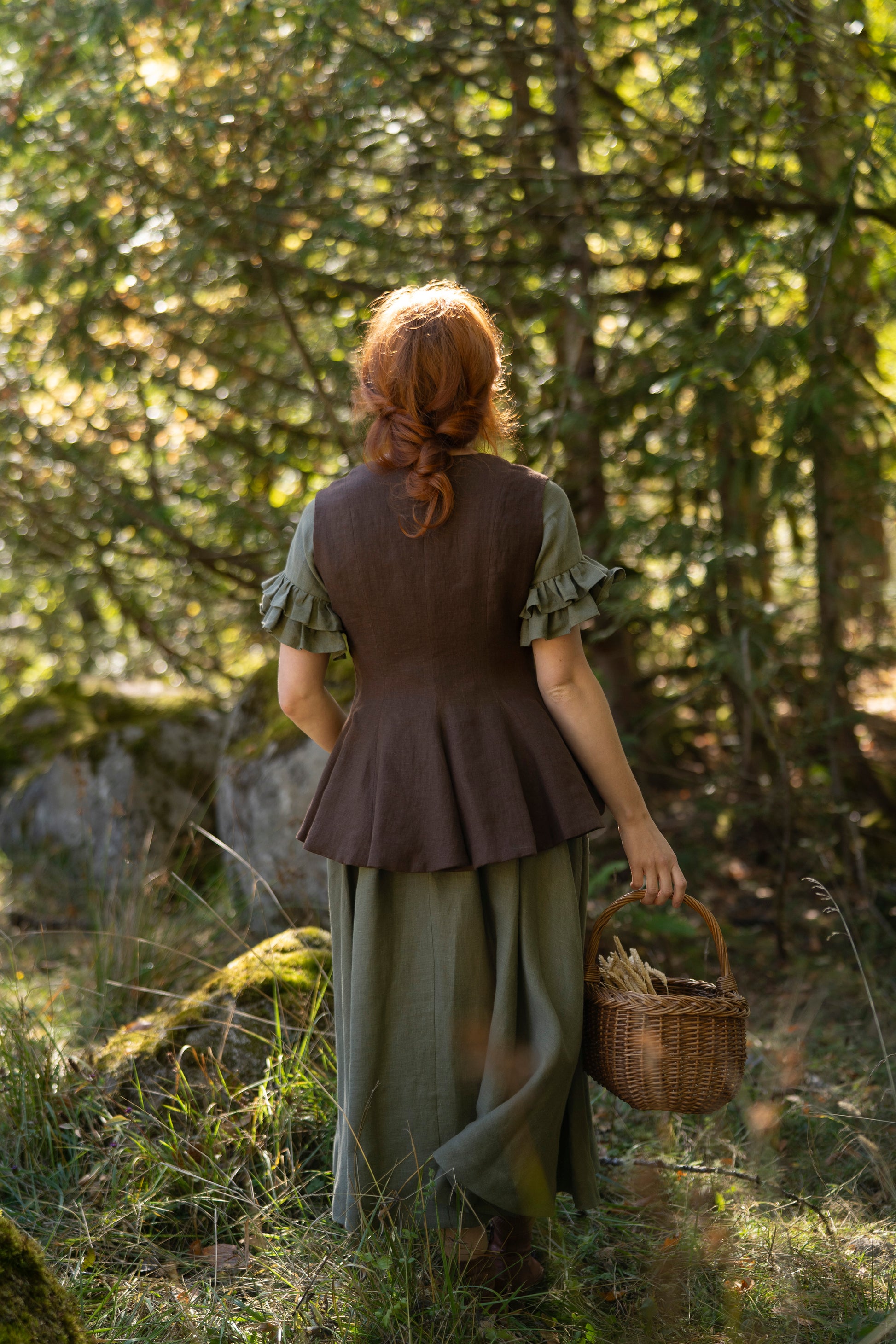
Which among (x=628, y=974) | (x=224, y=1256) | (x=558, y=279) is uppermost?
(x=558, y=279)

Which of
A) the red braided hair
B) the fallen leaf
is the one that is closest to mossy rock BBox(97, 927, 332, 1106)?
the fallen leaf

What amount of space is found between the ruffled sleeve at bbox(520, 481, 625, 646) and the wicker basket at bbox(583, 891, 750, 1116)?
0.57m

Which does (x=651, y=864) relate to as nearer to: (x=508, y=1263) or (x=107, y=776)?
(x=508, y=1263)

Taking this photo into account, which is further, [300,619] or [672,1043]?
[300,619]

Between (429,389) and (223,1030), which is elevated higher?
(429,389)

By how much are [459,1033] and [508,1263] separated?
1.71ft

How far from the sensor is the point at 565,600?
6.70 feet

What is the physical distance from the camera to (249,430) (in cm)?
542

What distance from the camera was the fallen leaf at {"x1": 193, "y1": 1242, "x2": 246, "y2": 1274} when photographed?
87.5 inches

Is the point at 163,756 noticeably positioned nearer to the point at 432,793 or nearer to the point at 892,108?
the point at 432,793

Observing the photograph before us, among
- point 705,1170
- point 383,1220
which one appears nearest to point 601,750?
point 383,1220

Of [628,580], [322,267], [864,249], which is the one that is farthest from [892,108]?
[322,267]

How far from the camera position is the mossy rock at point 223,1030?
9.19ft

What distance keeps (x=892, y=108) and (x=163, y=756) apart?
428 centimetres
